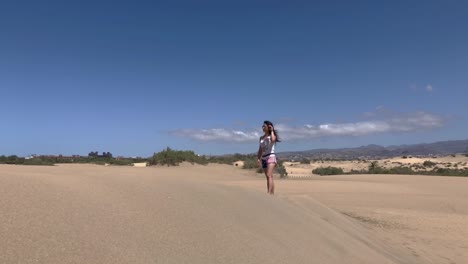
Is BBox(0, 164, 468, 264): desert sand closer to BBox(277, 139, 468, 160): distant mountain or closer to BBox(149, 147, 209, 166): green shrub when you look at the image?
BBox(149, 147, 209, 166): green shrub

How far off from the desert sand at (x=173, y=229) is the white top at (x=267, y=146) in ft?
4.42

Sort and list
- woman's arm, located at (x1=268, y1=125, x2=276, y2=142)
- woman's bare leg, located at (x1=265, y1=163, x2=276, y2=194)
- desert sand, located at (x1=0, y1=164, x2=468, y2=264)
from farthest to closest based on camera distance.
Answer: woman's arm, located at (x1=268, y1=125, x2=276, y2=142)
woman's bare leg, located at (x1=265, y1=163, x2=276, y2=194)
desert sand, located at (x1=0, y1=164, x2=468, y2=264)

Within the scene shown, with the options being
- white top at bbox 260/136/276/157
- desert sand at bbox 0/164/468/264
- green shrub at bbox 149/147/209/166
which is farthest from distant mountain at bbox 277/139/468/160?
desert sand at bbox 0/164/468/264

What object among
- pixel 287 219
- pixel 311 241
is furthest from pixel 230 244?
pixel 287 219

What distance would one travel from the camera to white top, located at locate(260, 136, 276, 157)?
378 inches

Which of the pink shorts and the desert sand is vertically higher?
the pink shorts

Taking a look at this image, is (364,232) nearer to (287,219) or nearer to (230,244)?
(287,219)

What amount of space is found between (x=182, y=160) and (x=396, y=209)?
12.9 metres

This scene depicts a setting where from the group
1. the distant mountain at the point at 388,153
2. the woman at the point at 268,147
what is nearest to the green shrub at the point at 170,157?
the woman at the point at 268,147

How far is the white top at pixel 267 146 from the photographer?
31.5ft

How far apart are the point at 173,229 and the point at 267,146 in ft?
18.5

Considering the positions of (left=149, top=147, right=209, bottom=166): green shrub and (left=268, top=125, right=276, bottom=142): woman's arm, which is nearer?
(left=268, top=125, right=276, bottom=142): woman's arm

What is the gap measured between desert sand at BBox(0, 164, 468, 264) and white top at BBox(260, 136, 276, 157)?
4.42 feet

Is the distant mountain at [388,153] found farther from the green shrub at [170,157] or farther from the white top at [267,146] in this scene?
the white top at [267,146]
